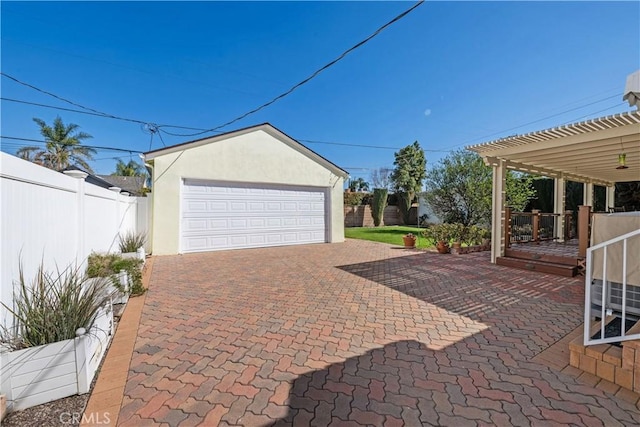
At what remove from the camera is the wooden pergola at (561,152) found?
5.50 metres

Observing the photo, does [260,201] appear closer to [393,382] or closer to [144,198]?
[144,198]

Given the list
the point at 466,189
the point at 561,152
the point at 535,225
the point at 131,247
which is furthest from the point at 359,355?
the point at 466,189

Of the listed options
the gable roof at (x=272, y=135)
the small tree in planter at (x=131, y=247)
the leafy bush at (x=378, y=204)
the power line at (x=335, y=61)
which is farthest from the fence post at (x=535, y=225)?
the leafy bush at (x=378, y=204)

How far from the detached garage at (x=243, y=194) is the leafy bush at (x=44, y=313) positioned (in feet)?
23.4

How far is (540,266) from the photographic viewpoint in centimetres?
693

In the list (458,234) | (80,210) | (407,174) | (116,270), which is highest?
(407,174)

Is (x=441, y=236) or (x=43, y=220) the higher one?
(x=43, y=220)

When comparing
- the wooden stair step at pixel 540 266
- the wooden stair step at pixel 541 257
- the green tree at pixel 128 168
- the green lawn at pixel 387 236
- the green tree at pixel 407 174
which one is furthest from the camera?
the green tree at pixel 128 168

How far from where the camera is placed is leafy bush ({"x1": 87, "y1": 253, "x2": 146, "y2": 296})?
15.0ft

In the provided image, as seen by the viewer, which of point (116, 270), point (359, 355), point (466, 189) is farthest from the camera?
point (466, 189)

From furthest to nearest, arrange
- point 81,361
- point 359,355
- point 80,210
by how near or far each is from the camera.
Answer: point 80,210 < point 359,355 < point 81,361

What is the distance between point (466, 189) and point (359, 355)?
12.6 metres

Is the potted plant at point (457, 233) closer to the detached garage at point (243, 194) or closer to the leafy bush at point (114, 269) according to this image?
the detached garage at point (243, 194)

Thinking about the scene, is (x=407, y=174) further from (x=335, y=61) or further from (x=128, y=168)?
(x=128, y=168)
